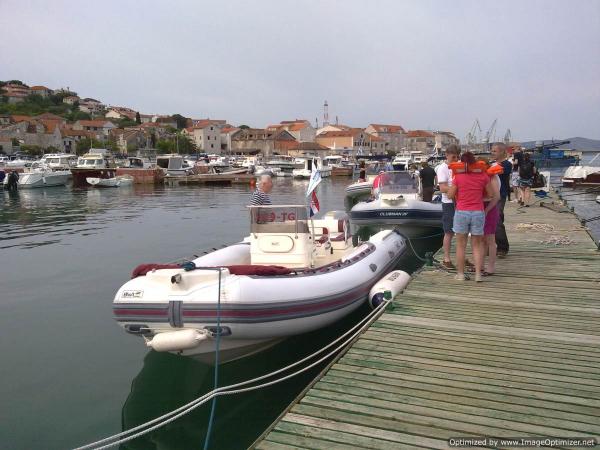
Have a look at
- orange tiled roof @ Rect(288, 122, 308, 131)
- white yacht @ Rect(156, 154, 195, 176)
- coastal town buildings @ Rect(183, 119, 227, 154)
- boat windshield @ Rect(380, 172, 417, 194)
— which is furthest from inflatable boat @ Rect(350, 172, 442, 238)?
orange tiled roof @ Rect(288, 122, 308, 131)

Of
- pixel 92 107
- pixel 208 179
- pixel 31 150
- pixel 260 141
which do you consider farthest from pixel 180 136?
pixel 92 107

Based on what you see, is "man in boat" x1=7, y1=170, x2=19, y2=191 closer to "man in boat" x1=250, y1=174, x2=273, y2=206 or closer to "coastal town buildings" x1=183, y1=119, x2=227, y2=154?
"man in boat" x1=250, y1=174, x2=273, y2=206

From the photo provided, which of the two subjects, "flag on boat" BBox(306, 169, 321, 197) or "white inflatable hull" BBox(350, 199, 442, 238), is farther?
"white inflatable hull" BBox(350, 199, 442, 238)

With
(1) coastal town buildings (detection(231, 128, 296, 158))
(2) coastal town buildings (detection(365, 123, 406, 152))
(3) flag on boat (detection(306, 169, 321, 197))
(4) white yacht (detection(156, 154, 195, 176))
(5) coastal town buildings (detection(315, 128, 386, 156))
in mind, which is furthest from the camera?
(2) coastal town buildings (detection(365, 123, 406, 152))

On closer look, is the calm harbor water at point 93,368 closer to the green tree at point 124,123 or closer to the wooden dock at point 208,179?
the wooden dock at point 208,179

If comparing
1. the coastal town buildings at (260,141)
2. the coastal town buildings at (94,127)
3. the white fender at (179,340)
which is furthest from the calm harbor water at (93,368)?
Result: the coastal town buildings at (94,127)

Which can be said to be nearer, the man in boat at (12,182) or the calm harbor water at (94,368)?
the calm harbor water at (94,368)

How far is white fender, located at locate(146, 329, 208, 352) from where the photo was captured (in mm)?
5281

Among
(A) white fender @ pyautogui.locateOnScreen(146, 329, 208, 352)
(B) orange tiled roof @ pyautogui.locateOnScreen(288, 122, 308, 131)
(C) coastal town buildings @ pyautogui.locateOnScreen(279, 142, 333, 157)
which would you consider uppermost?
(B) orange tiled roof @ pyautogui.locateOnScreen(288, 122, 308, 131)

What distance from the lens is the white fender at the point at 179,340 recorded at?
528 centimetres

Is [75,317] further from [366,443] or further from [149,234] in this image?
[149,234]

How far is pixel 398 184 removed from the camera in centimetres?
1490

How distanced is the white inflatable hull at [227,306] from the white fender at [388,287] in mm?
889

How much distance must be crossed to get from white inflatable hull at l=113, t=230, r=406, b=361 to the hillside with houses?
76124 mm
